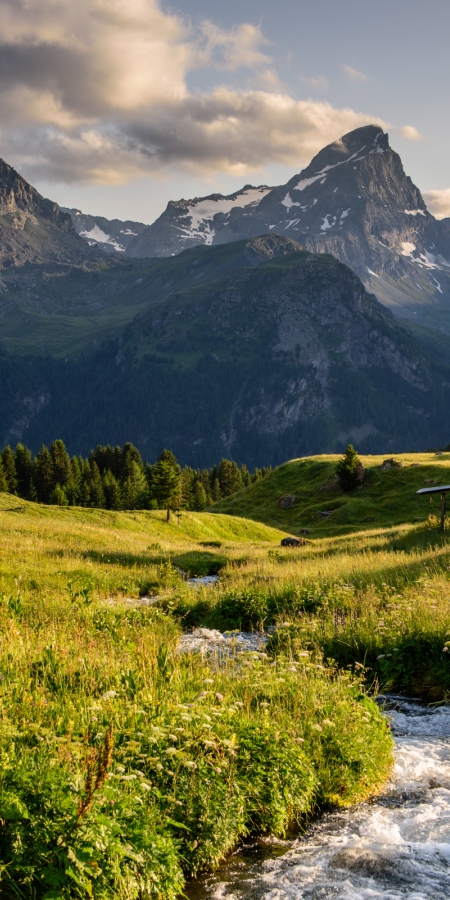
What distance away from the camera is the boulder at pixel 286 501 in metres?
81.4

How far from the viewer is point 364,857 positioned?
6.80m

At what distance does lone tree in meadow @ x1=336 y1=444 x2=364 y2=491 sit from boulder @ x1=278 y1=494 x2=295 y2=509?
7.22 m

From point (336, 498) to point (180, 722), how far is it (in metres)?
71.2

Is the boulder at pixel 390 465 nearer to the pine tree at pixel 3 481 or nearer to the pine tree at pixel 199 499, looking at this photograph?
the pine tree at pixel 199 499

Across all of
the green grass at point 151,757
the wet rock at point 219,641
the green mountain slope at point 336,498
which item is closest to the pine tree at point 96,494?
the green mountain slope at point 336,498

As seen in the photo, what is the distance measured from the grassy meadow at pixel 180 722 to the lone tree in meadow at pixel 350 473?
59332mm

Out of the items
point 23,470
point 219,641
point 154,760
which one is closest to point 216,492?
point 23,470

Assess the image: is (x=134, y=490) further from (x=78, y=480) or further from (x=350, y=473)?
(x=350, y=473)

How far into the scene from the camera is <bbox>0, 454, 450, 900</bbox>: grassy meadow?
18.6ft

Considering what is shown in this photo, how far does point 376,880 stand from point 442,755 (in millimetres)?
3123

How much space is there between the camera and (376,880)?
6430mm

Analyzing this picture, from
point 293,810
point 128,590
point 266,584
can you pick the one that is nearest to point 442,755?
point 293,810

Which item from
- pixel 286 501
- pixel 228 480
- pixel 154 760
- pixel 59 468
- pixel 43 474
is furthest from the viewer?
pixel 228 480

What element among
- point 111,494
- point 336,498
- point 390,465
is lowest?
point 111,494
